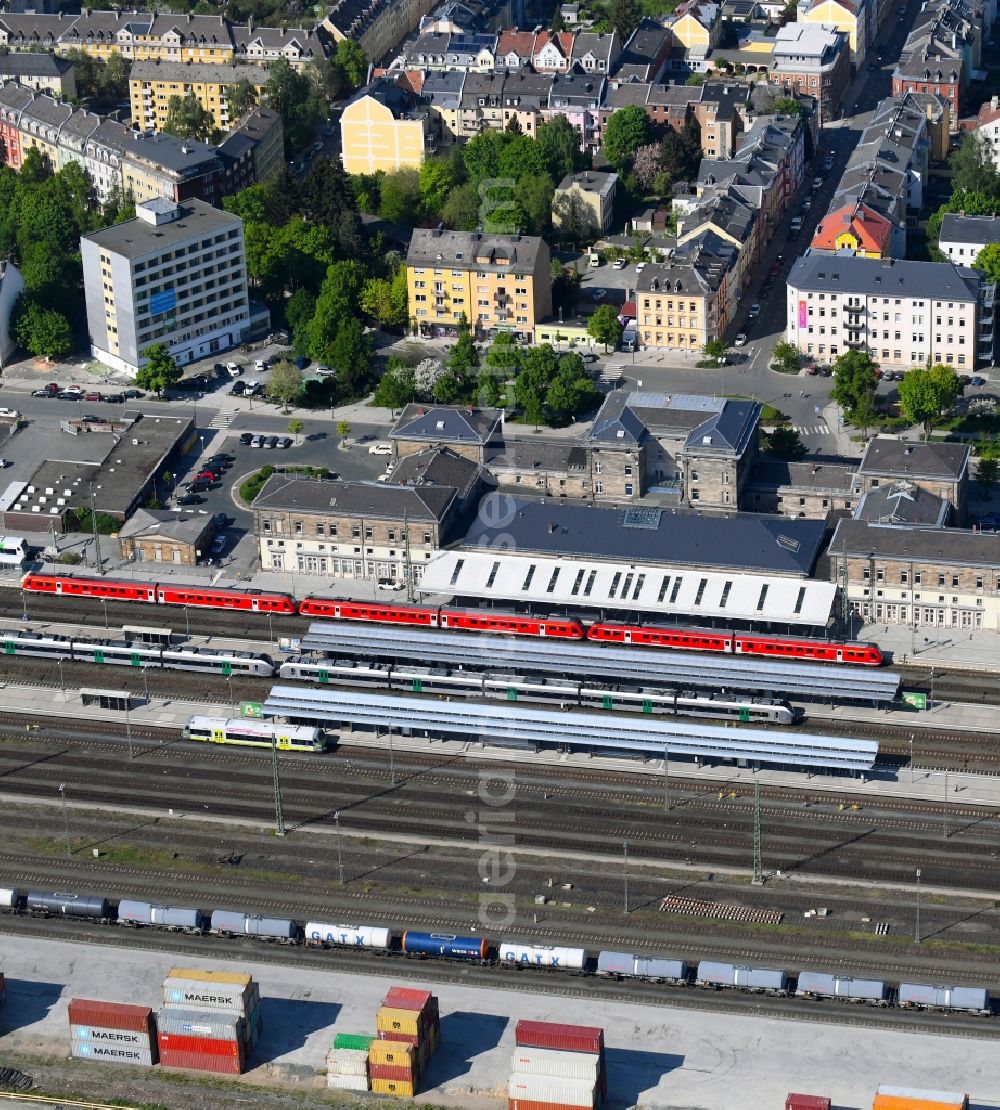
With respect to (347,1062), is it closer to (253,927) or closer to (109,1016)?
(109,1016)

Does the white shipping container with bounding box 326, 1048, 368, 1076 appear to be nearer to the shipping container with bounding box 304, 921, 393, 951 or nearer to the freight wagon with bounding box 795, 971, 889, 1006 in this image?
the shipping container with bounding box 304, 921, 393, 951

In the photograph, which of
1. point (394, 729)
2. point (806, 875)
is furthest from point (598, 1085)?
point (394, 729)

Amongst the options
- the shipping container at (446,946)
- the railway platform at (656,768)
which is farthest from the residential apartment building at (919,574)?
the shipping container at (446,946)

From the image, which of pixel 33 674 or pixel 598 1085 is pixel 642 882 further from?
pixel 33 674

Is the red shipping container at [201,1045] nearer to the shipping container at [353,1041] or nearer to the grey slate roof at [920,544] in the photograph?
the shipping container at [353,1041]

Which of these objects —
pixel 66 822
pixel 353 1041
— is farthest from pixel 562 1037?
pixel 66 822

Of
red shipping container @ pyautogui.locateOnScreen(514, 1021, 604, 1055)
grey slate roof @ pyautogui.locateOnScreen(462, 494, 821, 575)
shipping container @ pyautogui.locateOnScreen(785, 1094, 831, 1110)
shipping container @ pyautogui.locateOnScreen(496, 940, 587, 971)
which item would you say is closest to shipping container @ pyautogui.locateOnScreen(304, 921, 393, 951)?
shipping container @ pyautogui.locateOnScreen(496, 940, 587, 971)
